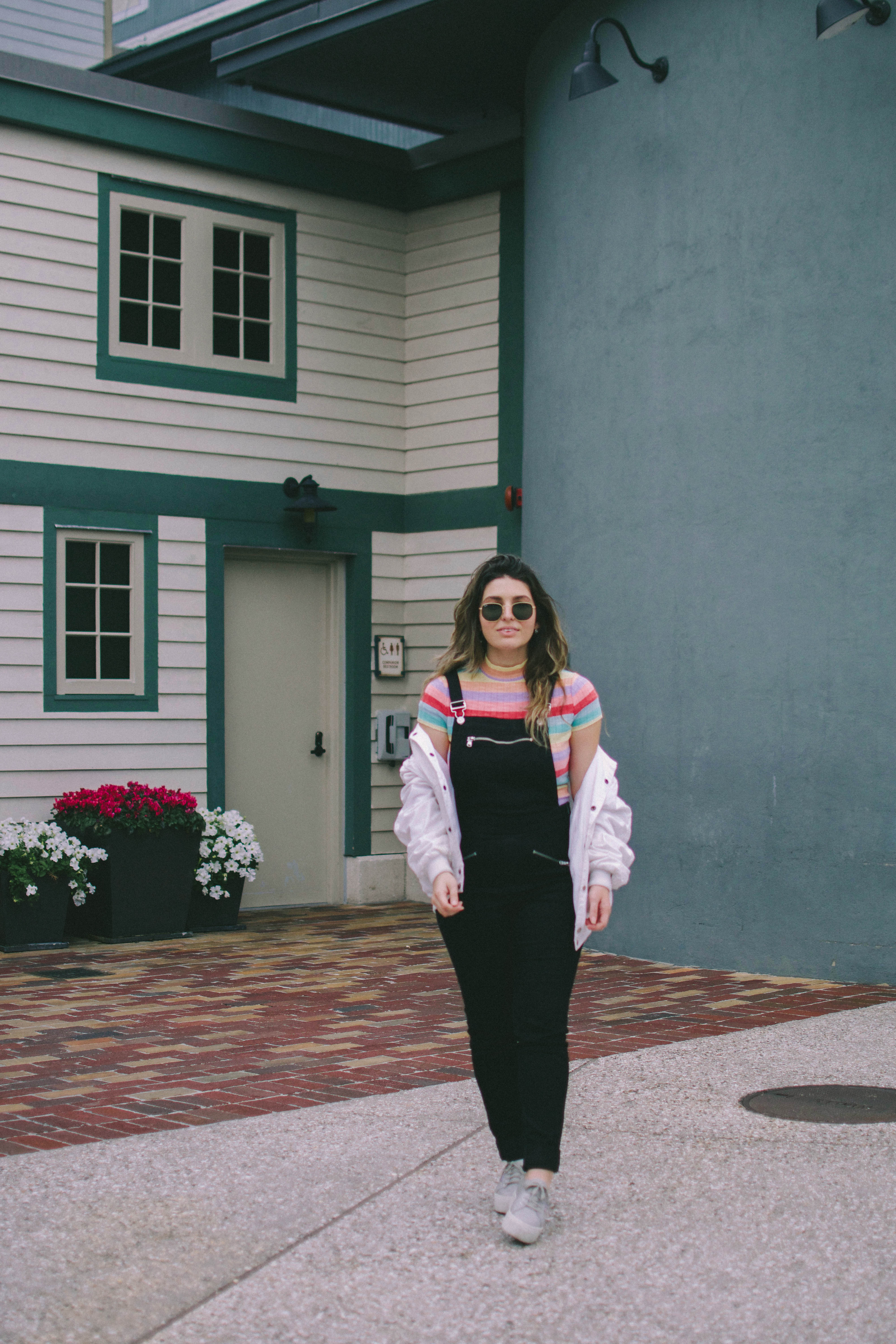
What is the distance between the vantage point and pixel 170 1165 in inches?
182

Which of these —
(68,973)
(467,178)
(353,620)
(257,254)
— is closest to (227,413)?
(257,254)

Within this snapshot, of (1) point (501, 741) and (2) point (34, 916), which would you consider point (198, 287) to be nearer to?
(2) point (34, 916)

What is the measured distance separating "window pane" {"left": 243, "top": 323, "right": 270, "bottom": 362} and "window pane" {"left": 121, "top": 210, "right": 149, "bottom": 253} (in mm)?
894

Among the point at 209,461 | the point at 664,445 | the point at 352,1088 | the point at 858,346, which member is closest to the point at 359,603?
the point at 209,461

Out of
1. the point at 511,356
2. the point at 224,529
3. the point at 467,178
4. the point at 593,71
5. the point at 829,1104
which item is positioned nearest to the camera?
the point at 829,1104

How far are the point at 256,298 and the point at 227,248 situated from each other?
39 centimetres

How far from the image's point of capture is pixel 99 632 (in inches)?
395

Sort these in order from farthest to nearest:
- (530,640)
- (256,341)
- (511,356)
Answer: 1. (256,341)
2. (511,356)
3. (530,640)

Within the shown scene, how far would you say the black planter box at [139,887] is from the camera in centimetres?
946

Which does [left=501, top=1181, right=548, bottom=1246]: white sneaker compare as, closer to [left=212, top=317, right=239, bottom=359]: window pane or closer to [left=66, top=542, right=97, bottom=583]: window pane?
[left=66, top=542, right=97, bottom=583]: window pane

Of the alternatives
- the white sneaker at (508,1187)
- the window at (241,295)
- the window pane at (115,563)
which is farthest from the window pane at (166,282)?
the white sneaker at (508,1187)

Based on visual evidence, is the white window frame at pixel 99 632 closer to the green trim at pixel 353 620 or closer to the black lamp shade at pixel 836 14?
the green trim at pixel 353 620

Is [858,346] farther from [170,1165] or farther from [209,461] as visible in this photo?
[170,1165]

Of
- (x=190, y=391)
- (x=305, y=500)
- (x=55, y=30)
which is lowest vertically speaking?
(x=305, y=500)
